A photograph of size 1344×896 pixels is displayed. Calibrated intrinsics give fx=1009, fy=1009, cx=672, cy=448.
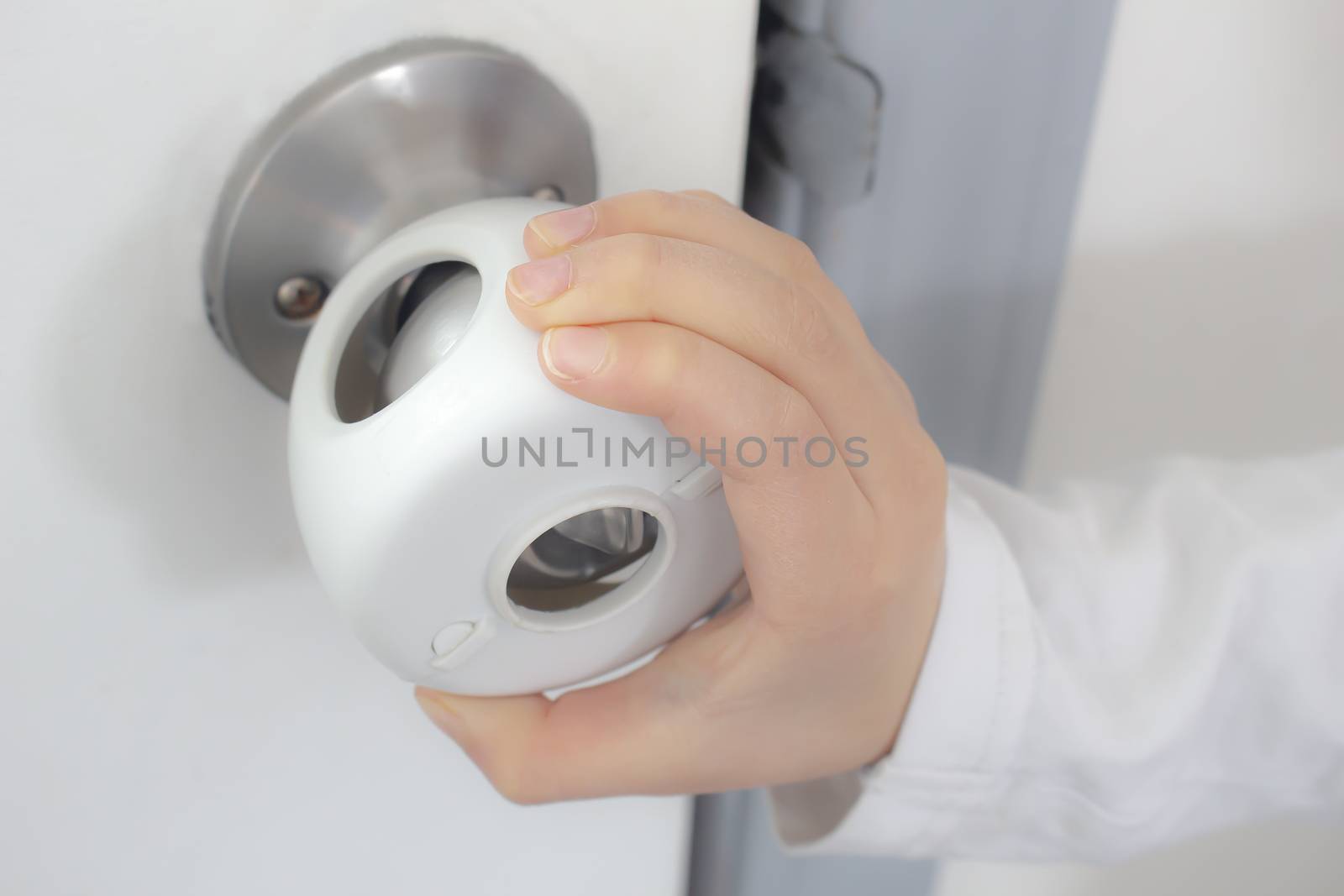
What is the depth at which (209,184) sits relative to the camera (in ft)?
0.62

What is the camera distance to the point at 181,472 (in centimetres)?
21

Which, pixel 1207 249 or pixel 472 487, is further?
pixel 1207 249

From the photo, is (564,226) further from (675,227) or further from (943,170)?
(943,170)

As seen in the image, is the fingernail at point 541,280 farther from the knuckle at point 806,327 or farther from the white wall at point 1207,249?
the white wall at point 1207,249

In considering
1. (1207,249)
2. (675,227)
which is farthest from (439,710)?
(1207,249)

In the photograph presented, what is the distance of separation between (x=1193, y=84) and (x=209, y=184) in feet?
0.93

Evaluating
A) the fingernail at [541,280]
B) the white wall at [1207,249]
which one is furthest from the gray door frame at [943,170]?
the fingernail at [541,280]

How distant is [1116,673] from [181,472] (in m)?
0.25

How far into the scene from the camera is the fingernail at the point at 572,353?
6.0 inches

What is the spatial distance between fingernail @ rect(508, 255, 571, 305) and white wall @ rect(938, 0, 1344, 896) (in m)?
0.23

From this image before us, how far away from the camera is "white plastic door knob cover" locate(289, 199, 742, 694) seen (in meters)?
0.16

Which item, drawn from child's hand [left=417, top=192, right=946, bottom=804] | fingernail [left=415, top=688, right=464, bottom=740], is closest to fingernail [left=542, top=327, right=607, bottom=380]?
child's hand [left=417, top=192, right=946, bottom=804]

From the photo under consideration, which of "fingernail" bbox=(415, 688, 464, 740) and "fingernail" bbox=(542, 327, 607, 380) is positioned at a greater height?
"fingernail" bbox=(542, 327, 607, 380)

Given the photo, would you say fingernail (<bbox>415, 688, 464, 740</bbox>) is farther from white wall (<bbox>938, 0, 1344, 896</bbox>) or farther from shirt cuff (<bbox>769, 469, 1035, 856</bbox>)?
white wall (<bbox>938, 0, 1344, 896</bbox>)
